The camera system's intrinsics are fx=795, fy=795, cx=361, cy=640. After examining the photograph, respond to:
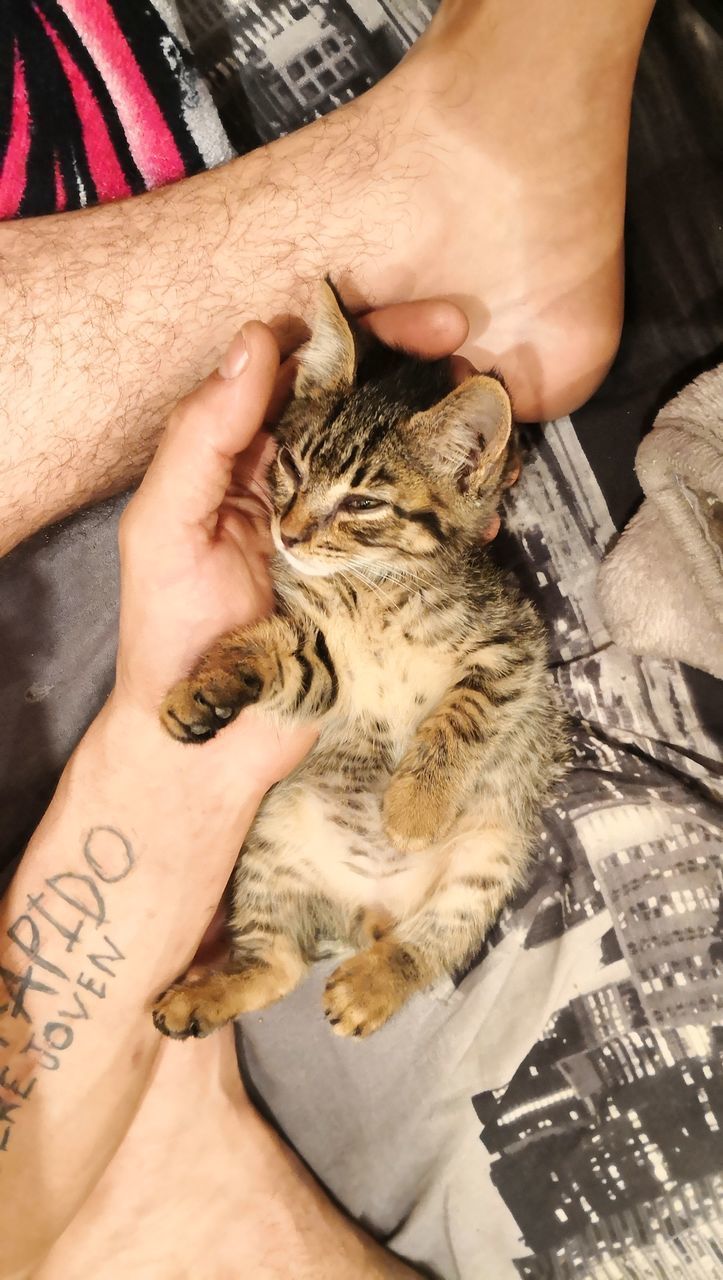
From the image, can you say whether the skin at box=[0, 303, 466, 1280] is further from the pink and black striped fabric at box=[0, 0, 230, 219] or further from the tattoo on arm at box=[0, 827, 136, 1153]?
the pink and black striped fabric at box=[0, 0, 230, 219]

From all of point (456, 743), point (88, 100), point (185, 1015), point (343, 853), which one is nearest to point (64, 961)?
point (185, 1015)

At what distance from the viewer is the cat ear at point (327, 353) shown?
3.63ft

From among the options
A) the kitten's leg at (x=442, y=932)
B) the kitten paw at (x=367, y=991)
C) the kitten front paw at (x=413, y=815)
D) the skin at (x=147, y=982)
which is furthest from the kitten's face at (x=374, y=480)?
the kitten paw at (x=367, y=991)

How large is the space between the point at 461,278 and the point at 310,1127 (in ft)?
4.82

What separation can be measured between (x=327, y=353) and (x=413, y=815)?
693 millimetres

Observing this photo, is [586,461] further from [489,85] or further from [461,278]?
[489,85]

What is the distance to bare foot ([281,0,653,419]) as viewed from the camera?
1276mm

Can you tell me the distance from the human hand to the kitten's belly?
0.12 meters

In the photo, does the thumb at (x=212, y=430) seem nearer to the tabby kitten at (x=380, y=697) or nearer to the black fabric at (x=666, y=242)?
the tabby kitten at (x=380, y=697)

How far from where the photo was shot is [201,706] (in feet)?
3.40

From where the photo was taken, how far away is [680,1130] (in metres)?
1.11

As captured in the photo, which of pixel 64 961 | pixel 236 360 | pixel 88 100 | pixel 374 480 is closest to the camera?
pixel 236 360

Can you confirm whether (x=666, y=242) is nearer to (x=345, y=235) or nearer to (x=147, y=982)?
(x=345, y=235)

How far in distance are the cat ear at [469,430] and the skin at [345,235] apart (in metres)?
0.40
